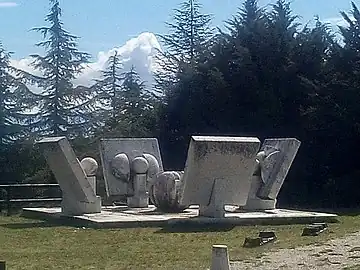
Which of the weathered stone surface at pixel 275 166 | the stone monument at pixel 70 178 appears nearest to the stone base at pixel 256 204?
the weathered stone surface at pixel 275 166

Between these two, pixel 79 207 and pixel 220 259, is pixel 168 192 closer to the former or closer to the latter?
pixel 79 207

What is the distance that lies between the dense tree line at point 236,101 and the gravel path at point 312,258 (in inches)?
535

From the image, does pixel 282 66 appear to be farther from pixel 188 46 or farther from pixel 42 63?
pixel 42 63

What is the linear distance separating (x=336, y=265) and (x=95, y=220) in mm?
7224

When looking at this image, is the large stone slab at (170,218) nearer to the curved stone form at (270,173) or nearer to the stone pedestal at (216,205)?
the stone pedestal at (216,205)

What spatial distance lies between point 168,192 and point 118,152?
10.1 ft

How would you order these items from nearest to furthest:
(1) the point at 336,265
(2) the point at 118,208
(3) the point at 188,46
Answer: (1) the point at 336,265, (2) the point at 118,208, (3) the point at 188,46

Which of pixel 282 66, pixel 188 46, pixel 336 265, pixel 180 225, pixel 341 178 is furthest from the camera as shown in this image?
pixel 188 46

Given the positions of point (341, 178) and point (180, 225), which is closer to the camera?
point (180, 225)

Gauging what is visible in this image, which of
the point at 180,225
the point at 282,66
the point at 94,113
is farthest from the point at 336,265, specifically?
the point at 94,113

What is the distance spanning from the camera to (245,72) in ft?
97.1

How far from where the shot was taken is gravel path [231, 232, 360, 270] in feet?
35.5

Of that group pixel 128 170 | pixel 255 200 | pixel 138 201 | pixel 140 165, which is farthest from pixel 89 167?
pixel 255 200

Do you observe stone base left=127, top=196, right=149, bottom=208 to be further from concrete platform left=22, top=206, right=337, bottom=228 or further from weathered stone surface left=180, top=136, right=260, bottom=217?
weathered stone surface left=180, top=136, right=260, bottom=217
